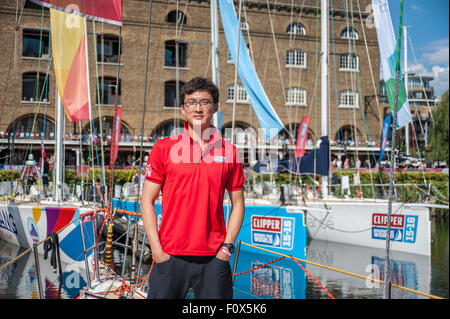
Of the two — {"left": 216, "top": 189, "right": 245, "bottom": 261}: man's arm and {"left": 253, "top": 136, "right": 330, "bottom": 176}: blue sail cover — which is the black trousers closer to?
{"left": 216, "top": 189, "right": 245, "bottom": 261}: man's arm

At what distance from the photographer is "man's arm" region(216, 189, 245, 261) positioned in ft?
10.7

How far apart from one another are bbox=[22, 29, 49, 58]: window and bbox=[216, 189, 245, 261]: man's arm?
26.5ft

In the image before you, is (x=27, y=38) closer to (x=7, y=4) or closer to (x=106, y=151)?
(x=7, y=4)

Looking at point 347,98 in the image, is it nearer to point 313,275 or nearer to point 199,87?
point 313,275

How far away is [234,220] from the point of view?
3307 millimetres

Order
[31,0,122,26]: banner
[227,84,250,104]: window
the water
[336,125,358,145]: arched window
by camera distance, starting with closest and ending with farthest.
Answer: [31,0,122,26]: banner
the water
[227,84,250,104]: window
[336,125,358,145]: arched window

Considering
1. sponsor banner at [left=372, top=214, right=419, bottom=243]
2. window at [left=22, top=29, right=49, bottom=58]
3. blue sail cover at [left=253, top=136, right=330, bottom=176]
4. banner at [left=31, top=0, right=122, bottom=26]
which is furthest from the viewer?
blue sail cover at [left=253, top=136, right=330, bottom=176]

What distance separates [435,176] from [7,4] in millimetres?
25434

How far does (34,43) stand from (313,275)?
31.0 ft

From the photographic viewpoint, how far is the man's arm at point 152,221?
318 cm

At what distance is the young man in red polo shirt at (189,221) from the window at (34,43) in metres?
7.92

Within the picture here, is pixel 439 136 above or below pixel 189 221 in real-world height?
above

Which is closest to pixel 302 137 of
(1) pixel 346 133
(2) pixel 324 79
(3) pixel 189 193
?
(2) pixel 324 79

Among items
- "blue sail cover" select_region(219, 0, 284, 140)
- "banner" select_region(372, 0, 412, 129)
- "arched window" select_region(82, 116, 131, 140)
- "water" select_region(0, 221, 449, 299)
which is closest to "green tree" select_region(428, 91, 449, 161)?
"water" select_region(0, 221, 449, 299)
